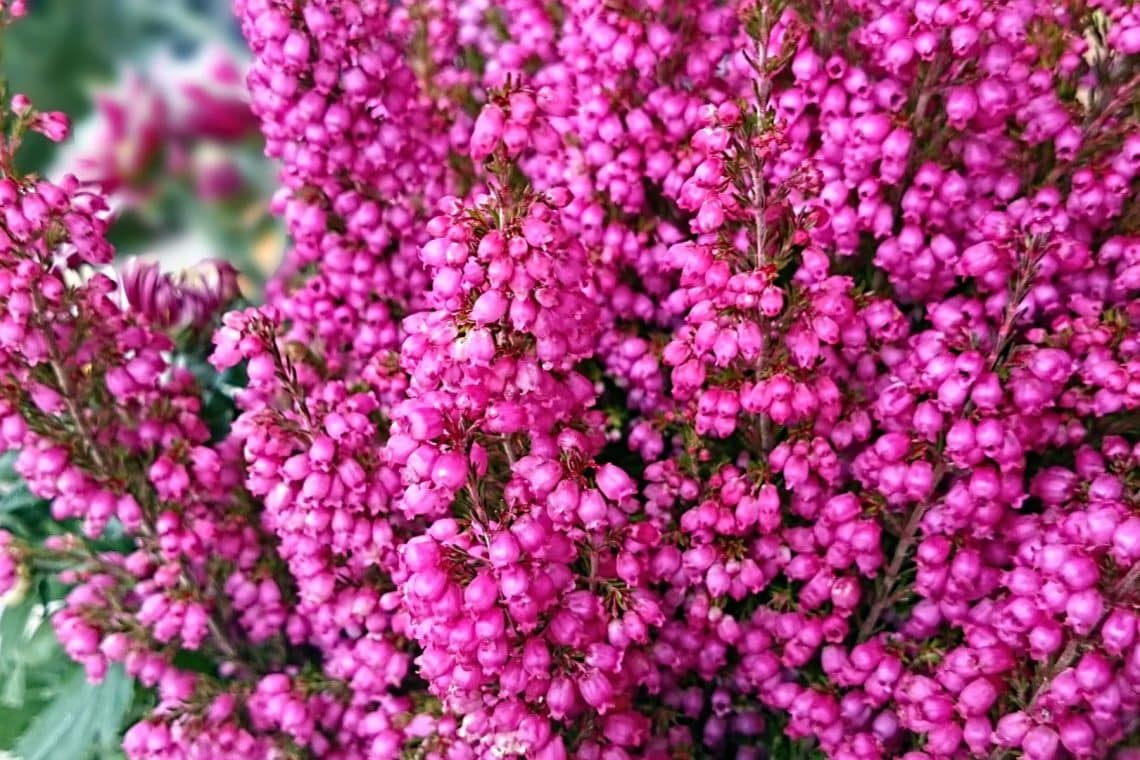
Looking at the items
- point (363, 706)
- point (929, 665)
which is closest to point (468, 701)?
point (363, 706)

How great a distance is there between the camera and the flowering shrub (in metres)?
0.64

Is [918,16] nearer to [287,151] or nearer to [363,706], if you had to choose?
[287,151]

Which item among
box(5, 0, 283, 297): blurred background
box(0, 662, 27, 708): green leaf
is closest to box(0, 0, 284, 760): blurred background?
box(5, 0, 283, 297): blurred background

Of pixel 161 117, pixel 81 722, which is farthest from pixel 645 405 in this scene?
pixel 161 117

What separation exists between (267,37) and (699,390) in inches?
16.1

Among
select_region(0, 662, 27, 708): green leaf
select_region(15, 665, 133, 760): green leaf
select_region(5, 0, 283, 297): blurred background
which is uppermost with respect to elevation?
select_region(5, 0, 283, 297): blurred background

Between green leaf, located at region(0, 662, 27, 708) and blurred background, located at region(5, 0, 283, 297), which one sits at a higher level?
blurred background, located at region(5, 0, 283, 297)

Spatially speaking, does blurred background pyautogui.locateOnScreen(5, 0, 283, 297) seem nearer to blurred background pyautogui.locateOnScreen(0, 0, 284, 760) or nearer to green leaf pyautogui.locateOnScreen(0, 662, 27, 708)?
blurred background pyautogui.locateOnScreen(0, 0, 284, 760)

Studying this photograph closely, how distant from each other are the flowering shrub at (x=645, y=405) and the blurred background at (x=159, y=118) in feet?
2.21

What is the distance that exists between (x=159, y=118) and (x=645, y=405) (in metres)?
1.19

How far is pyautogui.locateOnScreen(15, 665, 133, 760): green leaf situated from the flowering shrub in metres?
0.04

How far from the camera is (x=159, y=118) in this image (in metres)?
1.71

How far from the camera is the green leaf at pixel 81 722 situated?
913 millimetres

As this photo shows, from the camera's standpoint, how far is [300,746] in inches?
34.3
